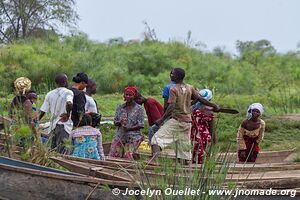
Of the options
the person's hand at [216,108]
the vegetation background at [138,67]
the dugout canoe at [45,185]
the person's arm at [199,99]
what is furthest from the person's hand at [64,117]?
the vegetation background at [138,67]

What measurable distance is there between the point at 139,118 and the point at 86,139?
3.47 feet

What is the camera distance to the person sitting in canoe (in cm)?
707

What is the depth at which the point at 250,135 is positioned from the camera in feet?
26.0

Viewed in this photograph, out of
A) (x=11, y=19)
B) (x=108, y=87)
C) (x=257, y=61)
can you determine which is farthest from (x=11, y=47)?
(x=257, y=61)

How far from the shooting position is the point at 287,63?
3102 cm

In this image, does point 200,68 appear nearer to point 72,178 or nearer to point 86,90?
point 86,90

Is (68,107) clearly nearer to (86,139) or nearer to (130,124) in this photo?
(86,139)

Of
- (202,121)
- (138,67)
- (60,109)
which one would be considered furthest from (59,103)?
(138,67)

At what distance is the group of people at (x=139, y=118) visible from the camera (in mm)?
7457

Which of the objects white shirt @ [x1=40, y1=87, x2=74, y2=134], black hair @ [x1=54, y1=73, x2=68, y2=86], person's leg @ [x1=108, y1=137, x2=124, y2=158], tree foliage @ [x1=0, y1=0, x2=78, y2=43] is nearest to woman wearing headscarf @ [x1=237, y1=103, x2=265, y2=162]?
person's leg @ [x1=108, y1=137, x2=124, y2=158]

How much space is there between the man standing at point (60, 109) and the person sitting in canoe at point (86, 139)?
0.35 meters

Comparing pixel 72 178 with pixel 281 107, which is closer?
pixel 72 178

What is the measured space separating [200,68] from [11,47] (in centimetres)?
739

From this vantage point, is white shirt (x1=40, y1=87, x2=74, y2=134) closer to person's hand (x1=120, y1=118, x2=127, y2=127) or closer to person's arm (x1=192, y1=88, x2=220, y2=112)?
person's hand (x1=120, y1=118, x2=127, y2=127)
